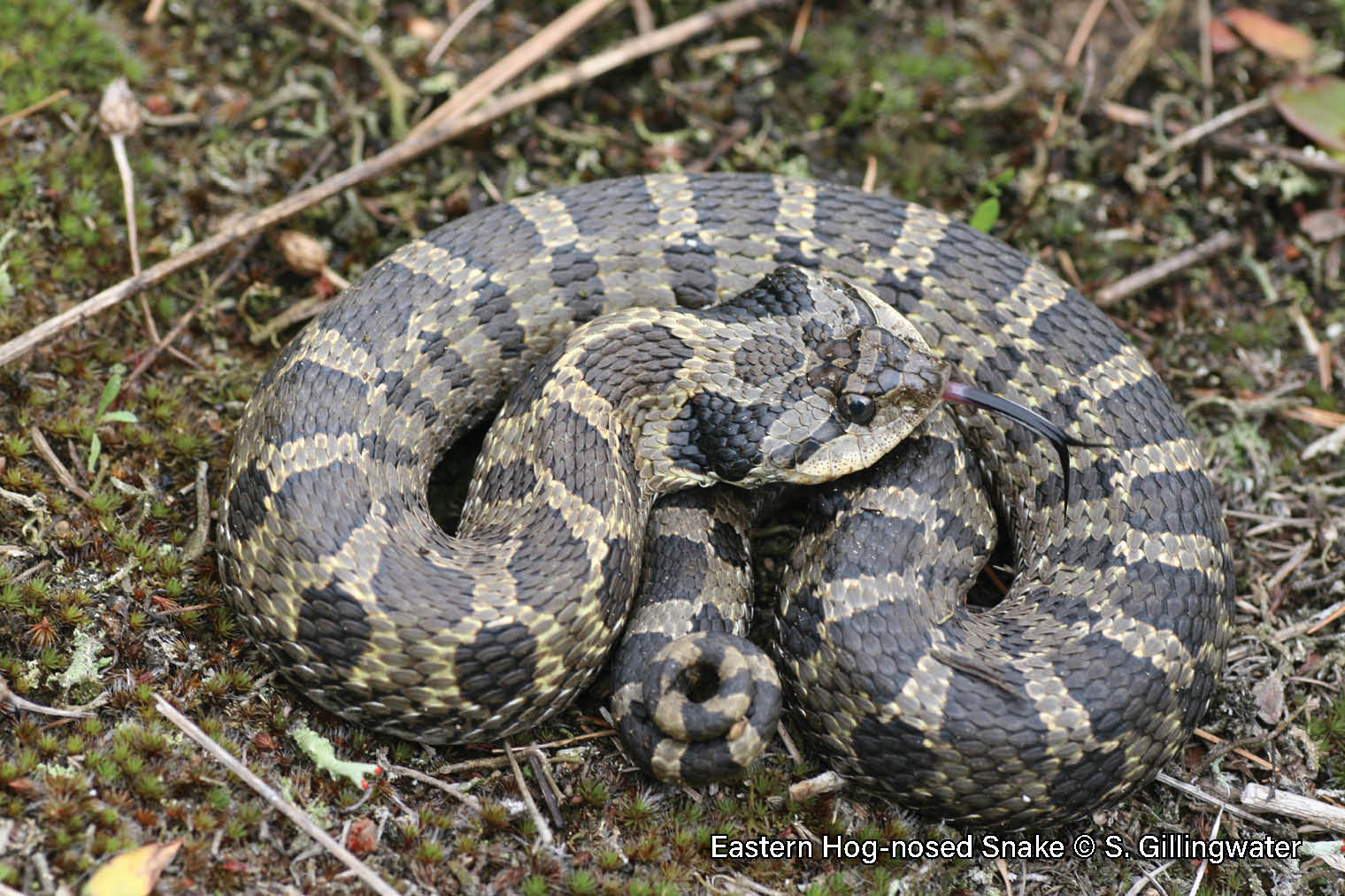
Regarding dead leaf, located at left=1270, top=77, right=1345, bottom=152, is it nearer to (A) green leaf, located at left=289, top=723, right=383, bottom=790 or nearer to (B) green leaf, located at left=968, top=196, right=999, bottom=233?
(B) green leaf, located at left=968, top=196, right=999, bottom=233

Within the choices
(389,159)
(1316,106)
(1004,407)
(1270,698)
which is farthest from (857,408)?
(1316,106)

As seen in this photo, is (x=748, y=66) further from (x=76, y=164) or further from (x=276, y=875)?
(x=276, y=875)

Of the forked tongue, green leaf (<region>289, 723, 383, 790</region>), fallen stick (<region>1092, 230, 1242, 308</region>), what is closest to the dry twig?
green leaf (<region>289, 723, 383, 790</region>)

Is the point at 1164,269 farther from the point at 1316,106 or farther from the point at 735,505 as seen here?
the point at 735,505

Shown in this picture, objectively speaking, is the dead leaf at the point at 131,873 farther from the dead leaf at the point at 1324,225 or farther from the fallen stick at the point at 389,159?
the dead leaf at the point at 1324,225

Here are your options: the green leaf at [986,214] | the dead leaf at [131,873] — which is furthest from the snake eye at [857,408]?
the dead leaf at [131,873]
